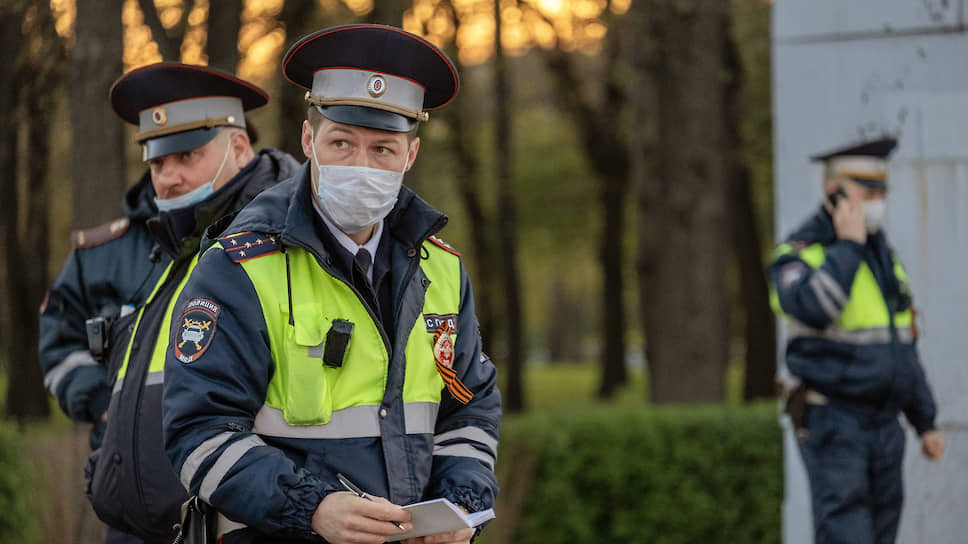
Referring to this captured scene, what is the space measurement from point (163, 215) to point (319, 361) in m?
1.34

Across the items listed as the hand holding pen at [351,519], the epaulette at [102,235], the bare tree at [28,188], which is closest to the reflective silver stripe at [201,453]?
the hand holding pen at [351,519]

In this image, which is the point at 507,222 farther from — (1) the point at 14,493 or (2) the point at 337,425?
(2) the point at 337,425

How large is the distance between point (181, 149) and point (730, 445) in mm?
5405

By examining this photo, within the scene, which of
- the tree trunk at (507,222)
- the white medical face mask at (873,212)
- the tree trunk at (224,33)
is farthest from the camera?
the tree trunk at (507,222)

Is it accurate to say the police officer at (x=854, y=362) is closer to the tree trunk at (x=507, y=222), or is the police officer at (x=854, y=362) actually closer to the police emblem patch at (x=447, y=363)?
the police emblem patch at (x=447, y=363)

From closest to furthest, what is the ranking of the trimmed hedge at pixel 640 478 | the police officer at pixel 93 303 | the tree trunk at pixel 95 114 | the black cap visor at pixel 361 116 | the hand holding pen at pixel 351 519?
1. the hand holding pen at pixel 351 519
2. the black cap visor at pixel 361 116
3. the police officer at pixel 93 303
4. the tree trunk at pixel 95 114
5. the trimmed hedge at pixel 640 478

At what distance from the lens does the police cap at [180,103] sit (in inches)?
158

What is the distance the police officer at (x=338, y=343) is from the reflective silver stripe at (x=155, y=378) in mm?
662

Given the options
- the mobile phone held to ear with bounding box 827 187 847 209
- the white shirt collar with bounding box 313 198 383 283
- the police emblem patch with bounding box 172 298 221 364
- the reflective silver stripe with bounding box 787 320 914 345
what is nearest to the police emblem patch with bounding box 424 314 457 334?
the white shirt collar with bounding box 313 198 383 283

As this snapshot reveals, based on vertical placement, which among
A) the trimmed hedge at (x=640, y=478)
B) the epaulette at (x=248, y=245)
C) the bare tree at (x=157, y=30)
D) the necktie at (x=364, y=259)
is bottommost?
the trimmed hedge at (x=640, y=478)

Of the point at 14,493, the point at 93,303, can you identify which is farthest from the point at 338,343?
the point at 14,493

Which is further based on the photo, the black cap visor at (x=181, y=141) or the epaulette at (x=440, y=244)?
the black cap visor at (x=181, y=141)

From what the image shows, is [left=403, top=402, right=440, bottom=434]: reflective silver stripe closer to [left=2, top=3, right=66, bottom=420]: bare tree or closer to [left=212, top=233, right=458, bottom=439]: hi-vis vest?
[left=212, top=233, right=458, bottom=439]: hi-vis vest

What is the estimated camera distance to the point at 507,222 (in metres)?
17.6
